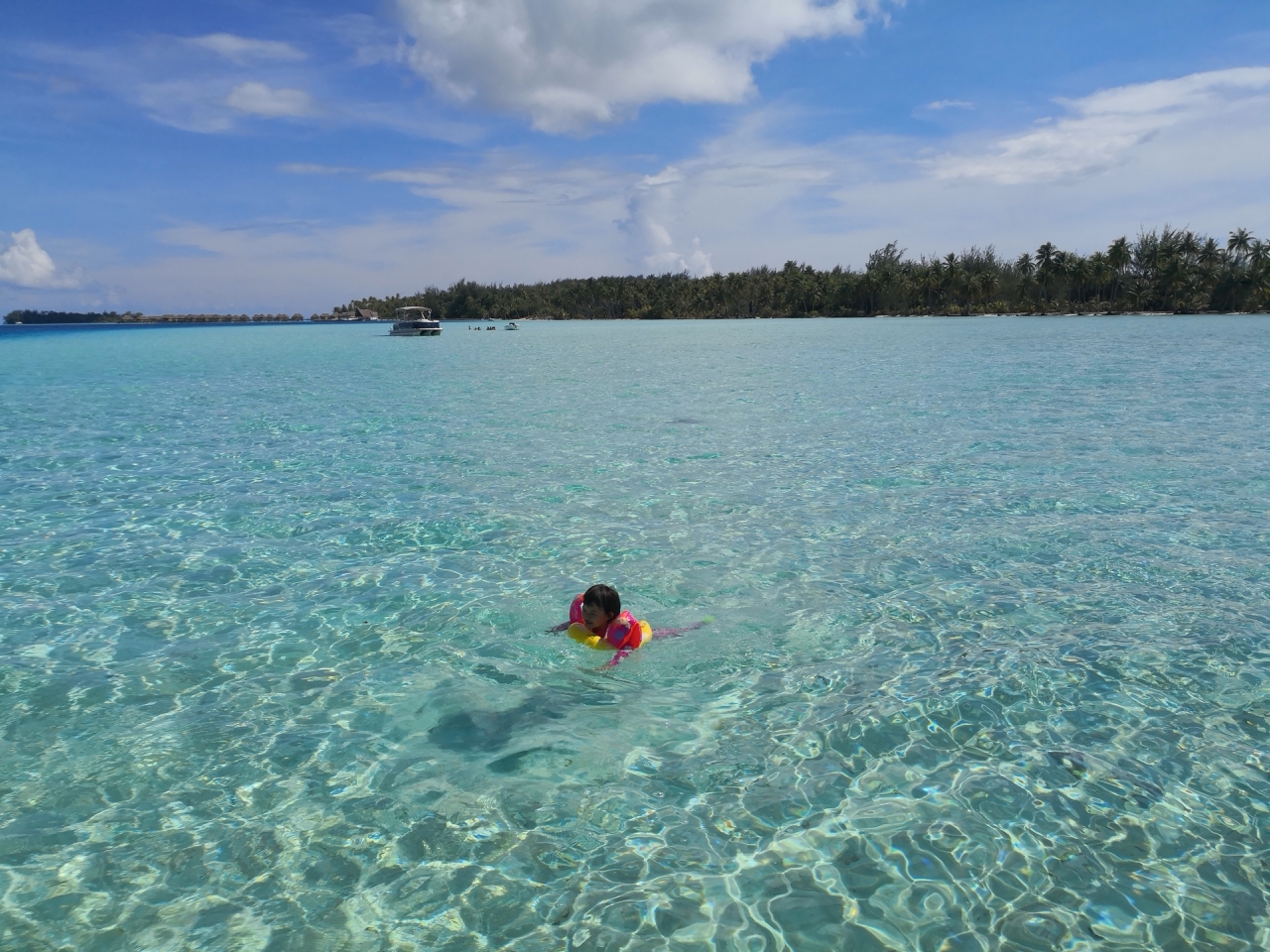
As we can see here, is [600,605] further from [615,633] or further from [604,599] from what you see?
[615,633]

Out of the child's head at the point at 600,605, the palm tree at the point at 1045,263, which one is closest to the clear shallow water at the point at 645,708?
the child's head at the point at 600,605

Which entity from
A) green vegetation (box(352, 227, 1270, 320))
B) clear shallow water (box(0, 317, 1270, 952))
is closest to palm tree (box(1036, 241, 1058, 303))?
green vegetation (box(352, 227, 1270, 320))

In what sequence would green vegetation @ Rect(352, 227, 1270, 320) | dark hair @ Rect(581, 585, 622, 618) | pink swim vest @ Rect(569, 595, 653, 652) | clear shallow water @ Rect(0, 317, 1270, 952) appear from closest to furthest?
clear shallow water @ Rect(0, 317, 1270, 952) → dark hair @ Rect(581, 585, 622, 618) → pink swim vest @ Rect(569, 595, 653, 652) → green vegetation @ Rect(352, 227, 1270, 320)

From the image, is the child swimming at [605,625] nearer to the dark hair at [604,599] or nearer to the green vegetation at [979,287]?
the dark hair at [604,599]

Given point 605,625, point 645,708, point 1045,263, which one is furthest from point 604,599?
point 1045,263

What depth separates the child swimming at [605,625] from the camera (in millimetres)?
6141

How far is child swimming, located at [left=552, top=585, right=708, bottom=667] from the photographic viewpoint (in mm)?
6141

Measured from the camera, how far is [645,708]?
5.55m

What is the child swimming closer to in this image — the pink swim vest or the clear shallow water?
the pink swim vest

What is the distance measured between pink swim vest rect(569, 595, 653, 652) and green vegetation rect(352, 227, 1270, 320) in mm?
108585

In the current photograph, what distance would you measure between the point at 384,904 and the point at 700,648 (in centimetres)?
333

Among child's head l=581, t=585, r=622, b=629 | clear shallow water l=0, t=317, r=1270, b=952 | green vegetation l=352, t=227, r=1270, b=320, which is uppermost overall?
green vegetation l=352, t=227, r=1270, b=320

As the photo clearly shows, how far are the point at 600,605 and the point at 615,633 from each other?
30 centimetres

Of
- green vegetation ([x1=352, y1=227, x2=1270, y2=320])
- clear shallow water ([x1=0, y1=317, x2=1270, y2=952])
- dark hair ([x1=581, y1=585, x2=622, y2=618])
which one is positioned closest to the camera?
clear shallow water ([x1=0, y1=317, x2=1270, y2=952])
